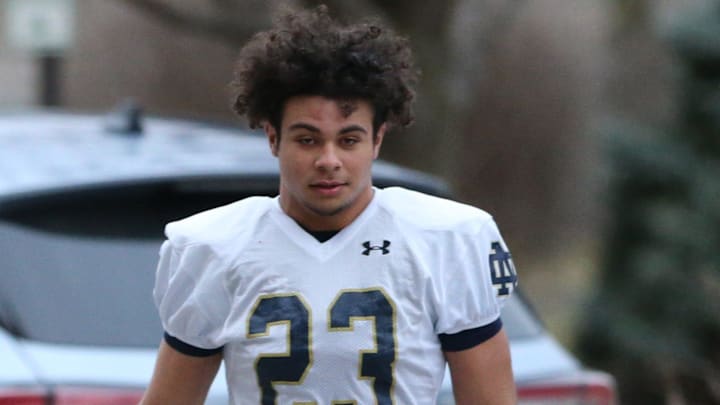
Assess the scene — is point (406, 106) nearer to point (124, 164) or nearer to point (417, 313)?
point (417, 313)

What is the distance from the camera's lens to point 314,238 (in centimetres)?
282

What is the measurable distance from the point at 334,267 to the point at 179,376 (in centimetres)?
37

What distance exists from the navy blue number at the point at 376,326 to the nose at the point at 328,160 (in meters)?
0.22

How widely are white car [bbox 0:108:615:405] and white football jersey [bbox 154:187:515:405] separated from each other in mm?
780

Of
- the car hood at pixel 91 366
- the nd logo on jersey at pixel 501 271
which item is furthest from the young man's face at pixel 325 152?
the car hood at pixel 91 366

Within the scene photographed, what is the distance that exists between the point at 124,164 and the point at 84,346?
0.61 m

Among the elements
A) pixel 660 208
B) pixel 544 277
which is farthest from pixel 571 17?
pixel 660 208

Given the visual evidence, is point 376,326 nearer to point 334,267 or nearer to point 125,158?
point 334,267

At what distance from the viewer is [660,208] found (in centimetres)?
980

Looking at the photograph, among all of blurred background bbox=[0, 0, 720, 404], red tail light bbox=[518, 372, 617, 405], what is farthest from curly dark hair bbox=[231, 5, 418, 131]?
blurred background bbox=[0, 0, 720, 404]

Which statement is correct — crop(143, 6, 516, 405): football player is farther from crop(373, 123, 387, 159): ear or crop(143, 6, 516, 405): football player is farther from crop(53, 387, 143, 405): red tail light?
crop(53, 387, 143, 405): red tail light

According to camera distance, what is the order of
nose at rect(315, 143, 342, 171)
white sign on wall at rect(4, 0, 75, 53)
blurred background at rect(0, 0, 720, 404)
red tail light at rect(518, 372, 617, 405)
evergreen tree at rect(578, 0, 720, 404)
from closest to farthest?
nose at rect(315, 143, 342, 171), red tail light at rect(518, 372, 617, 405), blurred background at rect(0, 0, 720, 404), evergreen tree at rect(578, 0, 720, 404), white sign on wall at rect(4, 0, 75, 53)

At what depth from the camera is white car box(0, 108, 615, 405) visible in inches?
142

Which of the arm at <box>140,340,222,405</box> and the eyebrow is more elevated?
the eyebrow
